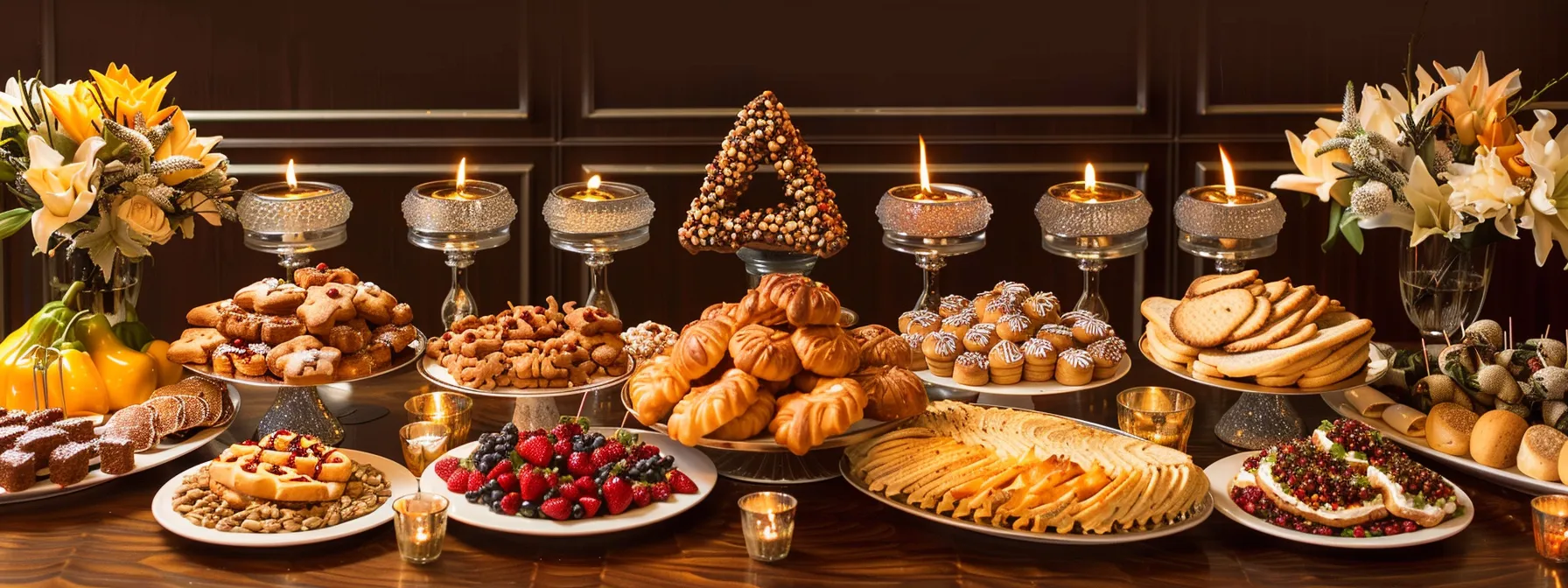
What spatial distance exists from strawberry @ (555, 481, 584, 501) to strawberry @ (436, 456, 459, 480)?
0.23m

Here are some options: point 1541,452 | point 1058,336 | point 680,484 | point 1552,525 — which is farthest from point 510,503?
point 1541,452

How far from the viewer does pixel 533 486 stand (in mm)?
2172

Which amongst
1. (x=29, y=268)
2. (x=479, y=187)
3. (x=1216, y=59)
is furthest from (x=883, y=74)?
(x=29, y=268)

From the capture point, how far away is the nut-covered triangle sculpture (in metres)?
2.92

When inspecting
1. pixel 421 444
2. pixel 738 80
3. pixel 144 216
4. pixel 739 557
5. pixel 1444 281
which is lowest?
pixel 739 557

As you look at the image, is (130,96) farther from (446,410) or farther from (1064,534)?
(1064,534)

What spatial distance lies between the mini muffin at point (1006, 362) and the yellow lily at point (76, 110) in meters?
1.62

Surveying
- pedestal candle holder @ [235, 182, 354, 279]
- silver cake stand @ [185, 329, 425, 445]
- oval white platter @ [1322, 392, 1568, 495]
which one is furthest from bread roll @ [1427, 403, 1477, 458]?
pedestal candle holder @ [235, 182, 354, 279]

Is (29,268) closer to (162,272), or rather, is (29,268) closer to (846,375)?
(162,272)

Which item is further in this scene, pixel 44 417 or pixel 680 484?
pixel 44 417

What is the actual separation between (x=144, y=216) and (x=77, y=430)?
44cm

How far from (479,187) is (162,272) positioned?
225cm

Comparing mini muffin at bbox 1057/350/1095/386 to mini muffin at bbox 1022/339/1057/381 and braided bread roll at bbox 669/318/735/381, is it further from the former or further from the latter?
braided bread roll at bbox 669/318/735/381

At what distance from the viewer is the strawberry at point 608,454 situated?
223 cm
